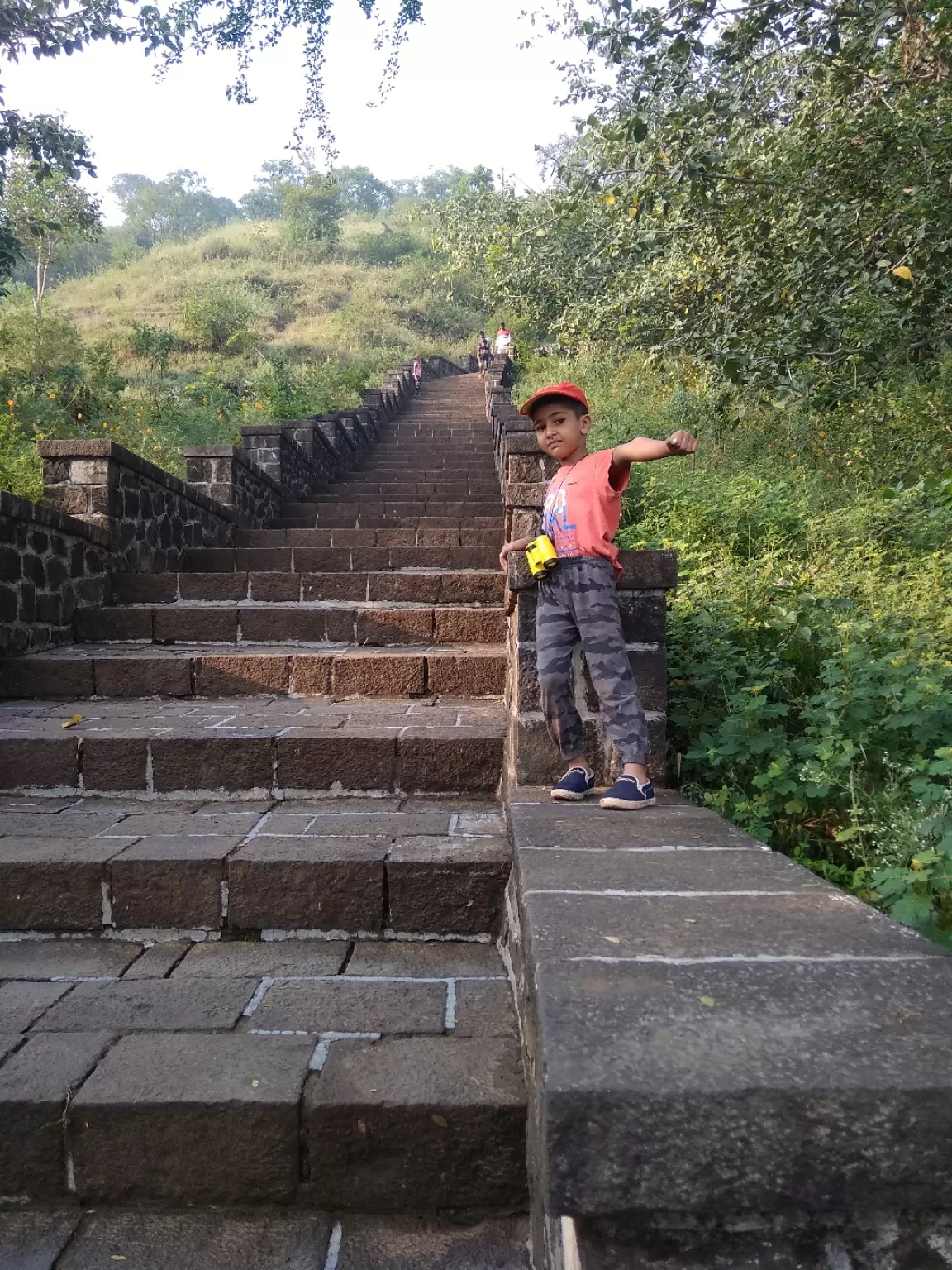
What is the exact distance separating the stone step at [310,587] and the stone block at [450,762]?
2.36 meters

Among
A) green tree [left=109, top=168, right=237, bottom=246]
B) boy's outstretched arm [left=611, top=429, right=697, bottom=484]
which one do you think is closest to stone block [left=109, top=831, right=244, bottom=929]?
boy's outstretched arm [left=611, top=429, right=697, bottom=484]

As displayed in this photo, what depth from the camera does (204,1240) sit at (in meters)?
1.66

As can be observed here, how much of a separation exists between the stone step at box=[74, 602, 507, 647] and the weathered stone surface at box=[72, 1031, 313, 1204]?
3.49 metres

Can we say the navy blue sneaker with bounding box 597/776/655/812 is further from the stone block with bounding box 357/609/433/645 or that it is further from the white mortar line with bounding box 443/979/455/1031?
the stone block with bounding box 357/609/433/645

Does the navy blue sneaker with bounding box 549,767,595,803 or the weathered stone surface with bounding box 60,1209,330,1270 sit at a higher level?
the navy blue sneaker with bounding box 549,767,595,803

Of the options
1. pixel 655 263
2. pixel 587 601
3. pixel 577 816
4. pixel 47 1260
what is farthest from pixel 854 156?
pixel 47 1260

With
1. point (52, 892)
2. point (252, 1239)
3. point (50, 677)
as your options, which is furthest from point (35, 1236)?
point (50, 677)

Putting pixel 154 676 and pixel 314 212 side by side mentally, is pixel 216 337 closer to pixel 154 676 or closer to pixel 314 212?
pixel 154 676

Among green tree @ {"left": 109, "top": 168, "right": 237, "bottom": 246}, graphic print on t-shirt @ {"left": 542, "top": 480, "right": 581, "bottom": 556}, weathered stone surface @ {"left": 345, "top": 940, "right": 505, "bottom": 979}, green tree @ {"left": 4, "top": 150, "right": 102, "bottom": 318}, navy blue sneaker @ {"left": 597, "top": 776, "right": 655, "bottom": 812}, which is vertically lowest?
weathered stone surface @ {"left": 345, "top": 940, "right": 505, "bottom": 979}

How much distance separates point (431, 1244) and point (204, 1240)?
45 cm

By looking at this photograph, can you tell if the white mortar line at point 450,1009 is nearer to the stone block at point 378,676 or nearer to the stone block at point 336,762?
the stone block at point 336,762

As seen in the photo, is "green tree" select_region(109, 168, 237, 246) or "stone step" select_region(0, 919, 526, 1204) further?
"green tree" select_region(109, 168, 237, 246)

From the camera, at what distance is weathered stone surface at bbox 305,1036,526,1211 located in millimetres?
1720

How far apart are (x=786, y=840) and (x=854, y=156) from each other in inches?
234
